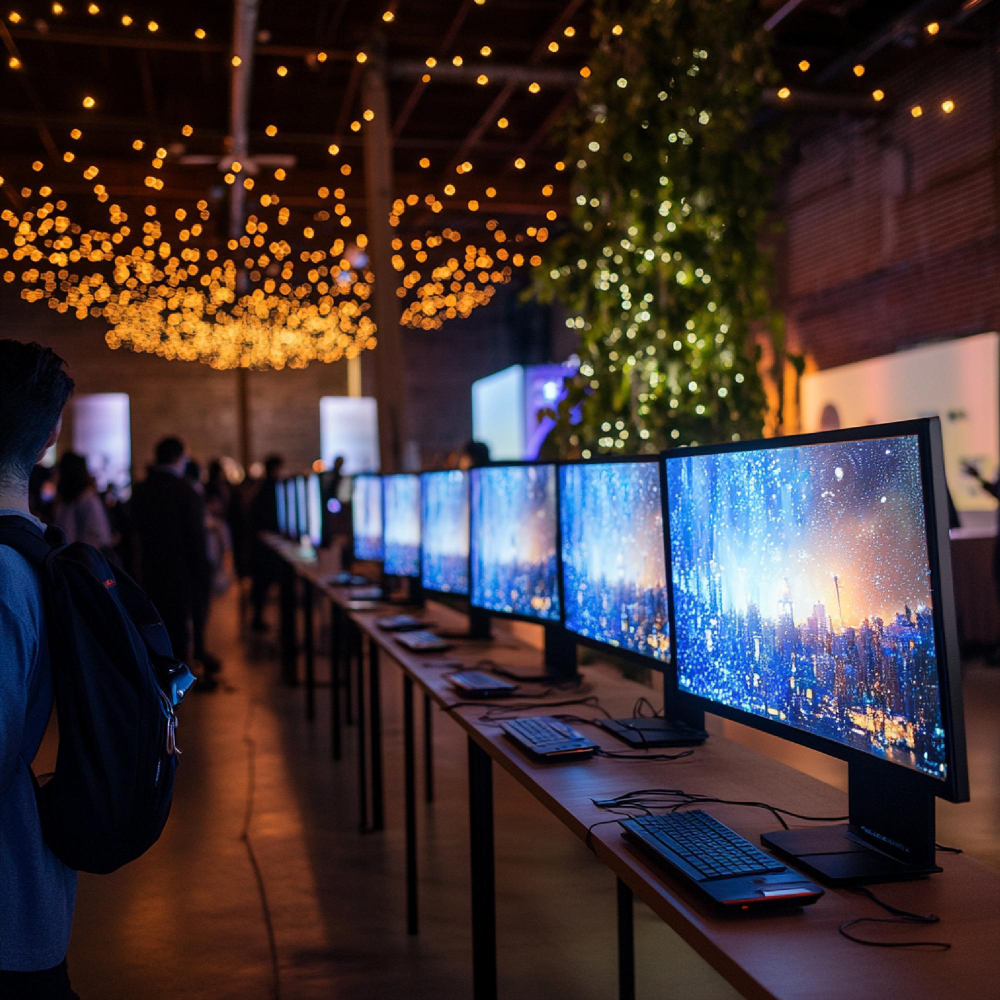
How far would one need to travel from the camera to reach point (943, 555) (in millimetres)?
1224

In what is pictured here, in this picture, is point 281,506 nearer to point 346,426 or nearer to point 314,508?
point 314,508

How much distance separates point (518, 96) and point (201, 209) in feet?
14.4

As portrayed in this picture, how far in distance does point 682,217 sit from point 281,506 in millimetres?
6381

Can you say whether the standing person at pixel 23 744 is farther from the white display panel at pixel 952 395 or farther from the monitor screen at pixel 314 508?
the white display panel at pixel 952 395

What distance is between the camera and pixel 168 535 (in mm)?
Result: 6004

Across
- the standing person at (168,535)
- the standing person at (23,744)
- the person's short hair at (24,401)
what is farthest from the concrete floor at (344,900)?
the person's short hair at (24,401)

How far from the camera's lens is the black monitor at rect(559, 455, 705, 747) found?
2131 millimetres

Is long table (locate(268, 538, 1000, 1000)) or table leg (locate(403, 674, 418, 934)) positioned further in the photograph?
table leg (locate(403, 674, 418, 934))

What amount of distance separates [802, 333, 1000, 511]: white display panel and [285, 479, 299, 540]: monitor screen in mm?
4232

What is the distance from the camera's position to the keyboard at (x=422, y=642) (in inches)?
131

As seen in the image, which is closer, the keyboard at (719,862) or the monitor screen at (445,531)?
the keyboard at (719,862)

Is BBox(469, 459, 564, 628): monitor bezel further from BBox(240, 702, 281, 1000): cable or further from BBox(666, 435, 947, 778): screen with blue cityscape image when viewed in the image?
BBox(240, 702, 281, 1000): cable

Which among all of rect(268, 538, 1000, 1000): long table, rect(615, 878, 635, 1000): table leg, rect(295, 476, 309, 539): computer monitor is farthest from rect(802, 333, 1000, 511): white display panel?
rect(615, 878, 635, 1000): table leg

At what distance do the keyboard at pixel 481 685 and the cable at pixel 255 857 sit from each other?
908 millimetres
